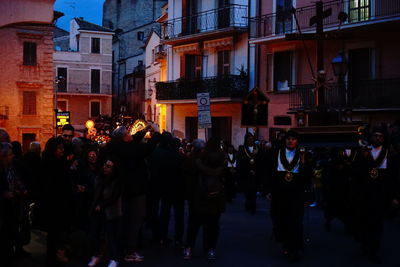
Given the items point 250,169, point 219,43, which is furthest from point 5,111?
point 250,169

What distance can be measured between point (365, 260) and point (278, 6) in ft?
66.2

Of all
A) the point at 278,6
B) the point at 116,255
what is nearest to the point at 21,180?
the point at 116,255

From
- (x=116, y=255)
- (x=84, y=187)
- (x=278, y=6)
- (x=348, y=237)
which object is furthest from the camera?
(x=278, y=6)

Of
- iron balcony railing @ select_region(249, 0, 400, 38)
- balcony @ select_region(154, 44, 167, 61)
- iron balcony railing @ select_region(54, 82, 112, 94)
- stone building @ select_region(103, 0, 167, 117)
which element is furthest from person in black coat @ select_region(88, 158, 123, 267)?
iron balcony railing @ select_region(54, 82, 112, 94)

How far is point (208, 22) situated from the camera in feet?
108

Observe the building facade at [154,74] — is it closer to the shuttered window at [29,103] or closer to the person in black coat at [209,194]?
the shuttered window at [29,103]

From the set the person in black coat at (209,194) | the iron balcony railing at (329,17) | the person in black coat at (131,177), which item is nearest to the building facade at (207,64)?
the iron balcony railing at (329,17)

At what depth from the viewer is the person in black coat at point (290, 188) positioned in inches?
393

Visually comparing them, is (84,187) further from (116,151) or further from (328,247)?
(328,247)

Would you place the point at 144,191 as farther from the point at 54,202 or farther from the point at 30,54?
the point at 30,54

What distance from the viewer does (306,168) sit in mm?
10109

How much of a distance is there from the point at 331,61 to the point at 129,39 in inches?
1626

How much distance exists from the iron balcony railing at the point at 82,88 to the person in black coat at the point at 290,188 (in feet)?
163

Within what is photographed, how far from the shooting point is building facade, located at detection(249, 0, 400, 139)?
23344 millimetres
